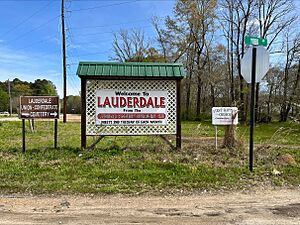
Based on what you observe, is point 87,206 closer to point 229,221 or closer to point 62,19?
point 229,221

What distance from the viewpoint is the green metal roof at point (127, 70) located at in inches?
307

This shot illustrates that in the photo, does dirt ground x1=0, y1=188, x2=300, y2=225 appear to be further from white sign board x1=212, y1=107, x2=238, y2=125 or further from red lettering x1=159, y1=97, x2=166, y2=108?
red lettering x1=159, y1=97, x2=166, y2=108

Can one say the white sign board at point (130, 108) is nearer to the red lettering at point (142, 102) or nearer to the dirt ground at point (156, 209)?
the red lettering at point (142, 102)

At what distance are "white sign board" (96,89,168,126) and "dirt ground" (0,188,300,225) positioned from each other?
343cm

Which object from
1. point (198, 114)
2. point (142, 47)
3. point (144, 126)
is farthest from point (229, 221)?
point (142, 47)

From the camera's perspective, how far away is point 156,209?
4.22 meters

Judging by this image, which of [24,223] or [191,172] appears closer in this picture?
[24,223]

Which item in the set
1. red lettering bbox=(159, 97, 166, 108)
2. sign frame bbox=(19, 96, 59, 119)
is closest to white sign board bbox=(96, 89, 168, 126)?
red lettering bbox=(159, 97, 166, 108)

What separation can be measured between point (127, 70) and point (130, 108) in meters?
1.11

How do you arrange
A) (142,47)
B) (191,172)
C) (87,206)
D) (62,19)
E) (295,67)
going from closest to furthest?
(87,206), (191,172), (62,19), (295,67), (142,47)

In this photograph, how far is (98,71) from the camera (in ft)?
25.7

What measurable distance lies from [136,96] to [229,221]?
494 centimetres

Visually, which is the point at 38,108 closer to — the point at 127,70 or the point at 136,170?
the point at 127,70

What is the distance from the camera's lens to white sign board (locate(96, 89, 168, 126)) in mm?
7980
